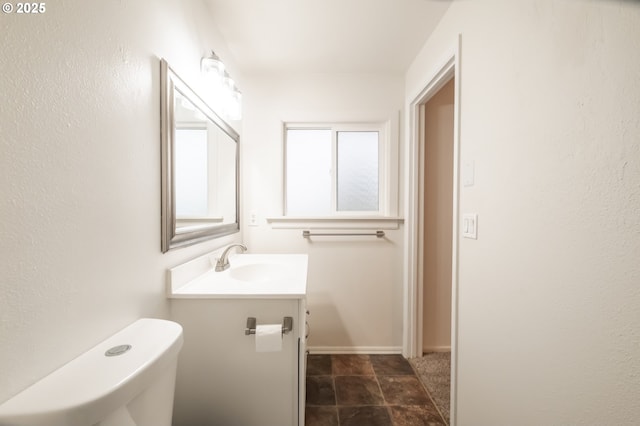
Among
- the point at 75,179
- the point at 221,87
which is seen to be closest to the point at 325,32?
the point at 221,87

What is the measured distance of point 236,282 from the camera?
3.67 feet

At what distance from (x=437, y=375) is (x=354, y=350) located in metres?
0.62

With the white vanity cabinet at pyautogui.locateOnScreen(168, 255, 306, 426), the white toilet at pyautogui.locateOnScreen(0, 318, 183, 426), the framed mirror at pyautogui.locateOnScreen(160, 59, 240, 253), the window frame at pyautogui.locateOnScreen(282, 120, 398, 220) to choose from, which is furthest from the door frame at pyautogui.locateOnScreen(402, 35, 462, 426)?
the white toilet at pyautogui.locateOnScreen(0, 318, 183, 426)

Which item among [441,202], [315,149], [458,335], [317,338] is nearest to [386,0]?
[315,149]

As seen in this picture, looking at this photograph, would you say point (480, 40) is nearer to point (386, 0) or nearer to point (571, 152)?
point (386, 0)

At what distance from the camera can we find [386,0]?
1.23 meters

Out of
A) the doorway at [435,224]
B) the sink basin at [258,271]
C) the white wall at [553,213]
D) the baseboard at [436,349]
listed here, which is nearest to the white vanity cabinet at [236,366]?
the sink basin at [258,271]

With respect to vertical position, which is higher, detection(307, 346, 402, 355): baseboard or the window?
the window

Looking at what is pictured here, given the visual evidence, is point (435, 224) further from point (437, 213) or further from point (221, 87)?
point (221, 87)

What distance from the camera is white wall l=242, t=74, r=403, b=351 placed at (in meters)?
1.94

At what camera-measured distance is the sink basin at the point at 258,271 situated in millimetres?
1426

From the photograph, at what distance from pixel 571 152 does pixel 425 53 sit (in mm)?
1292

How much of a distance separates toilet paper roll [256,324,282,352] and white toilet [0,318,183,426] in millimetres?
303

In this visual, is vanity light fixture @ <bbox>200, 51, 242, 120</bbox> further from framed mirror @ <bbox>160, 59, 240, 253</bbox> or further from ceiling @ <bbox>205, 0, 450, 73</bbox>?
ceiling @ <bbox>205, 0, 450, 73</bbox>
